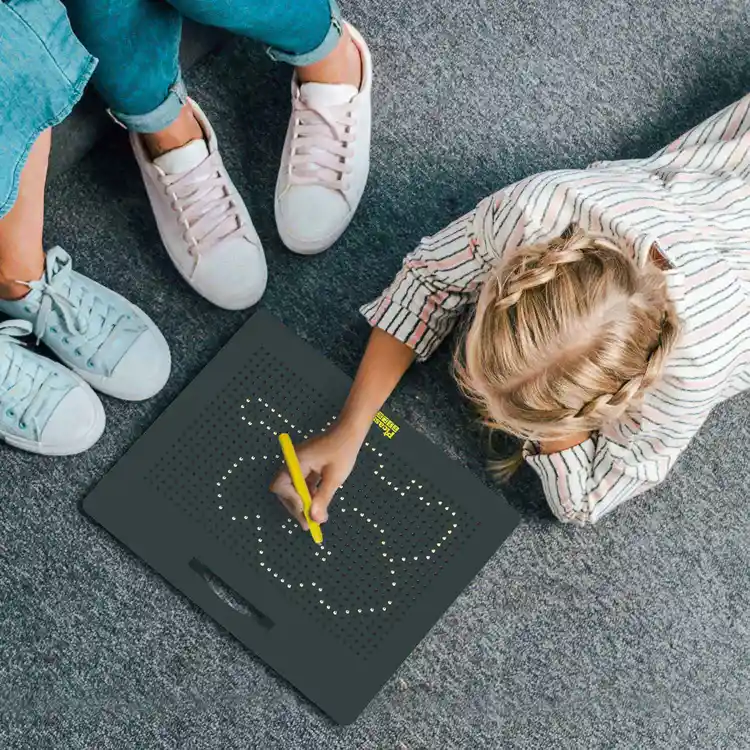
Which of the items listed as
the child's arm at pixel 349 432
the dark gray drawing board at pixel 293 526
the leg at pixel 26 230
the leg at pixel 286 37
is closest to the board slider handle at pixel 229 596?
the dark gray drawing board at pixel 293 526

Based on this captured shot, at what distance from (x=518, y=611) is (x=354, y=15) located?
70 cm

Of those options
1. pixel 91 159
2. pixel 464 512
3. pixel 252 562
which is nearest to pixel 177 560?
pixel 252 562

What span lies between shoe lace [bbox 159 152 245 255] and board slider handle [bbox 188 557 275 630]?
0.33m

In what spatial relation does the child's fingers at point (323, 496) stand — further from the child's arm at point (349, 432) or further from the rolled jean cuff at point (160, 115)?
the rolled jean cuff at point (160, 115)

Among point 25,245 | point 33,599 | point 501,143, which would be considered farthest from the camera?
point 501,143

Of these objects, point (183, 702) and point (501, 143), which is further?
point (501, 143)

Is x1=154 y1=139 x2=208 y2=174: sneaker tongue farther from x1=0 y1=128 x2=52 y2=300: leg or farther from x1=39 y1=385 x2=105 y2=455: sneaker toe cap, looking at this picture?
x1=39 y1=385 x2=105 y2=455: sneaker toe cap

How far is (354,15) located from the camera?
1032 millimetres

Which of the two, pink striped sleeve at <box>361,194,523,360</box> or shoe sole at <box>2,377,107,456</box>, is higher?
pink striped sleeve at <box>361,194,523,360</box>

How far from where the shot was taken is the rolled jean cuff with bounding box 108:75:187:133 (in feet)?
2.70

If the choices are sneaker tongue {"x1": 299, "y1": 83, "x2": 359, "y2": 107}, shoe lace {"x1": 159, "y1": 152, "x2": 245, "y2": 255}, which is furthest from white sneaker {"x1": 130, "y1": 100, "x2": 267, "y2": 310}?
sneaker tongue {"x1": 299, "y1": 83, "x2": 359, "y2": 107}

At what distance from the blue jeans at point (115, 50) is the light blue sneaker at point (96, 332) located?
0.17m

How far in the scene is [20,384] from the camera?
889 mm

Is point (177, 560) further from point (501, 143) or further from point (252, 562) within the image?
point (501, 143)
